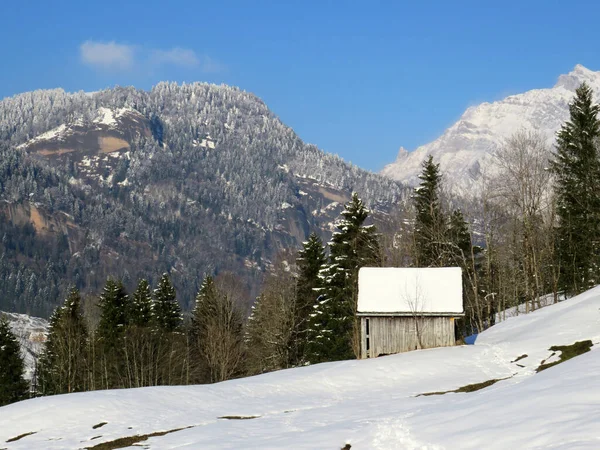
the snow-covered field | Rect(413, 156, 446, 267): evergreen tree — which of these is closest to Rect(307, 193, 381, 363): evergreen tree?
Rect(413, 156, 446, 267): evergreen tree

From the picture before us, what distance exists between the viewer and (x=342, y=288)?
49.8 metres

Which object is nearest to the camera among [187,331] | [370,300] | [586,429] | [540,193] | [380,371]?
[586,429]

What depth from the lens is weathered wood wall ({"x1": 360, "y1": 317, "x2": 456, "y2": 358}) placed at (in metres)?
42.0

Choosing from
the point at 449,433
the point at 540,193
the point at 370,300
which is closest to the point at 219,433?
the point at 449,433

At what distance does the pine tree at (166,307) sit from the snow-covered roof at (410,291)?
2879 cm

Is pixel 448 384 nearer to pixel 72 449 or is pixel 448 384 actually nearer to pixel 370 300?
pixel 370 300

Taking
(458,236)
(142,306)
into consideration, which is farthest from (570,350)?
(142,306)

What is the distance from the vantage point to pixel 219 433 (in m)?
24.6

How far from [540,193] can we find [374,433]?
34865mm

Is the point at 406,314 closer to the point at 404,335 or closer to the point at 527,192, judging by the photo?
the point at 404,335

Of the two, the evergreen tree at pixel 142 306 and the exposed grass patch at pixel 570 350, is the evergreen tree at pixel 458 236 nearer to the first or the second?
the exposed grass patch at pixel 570 350

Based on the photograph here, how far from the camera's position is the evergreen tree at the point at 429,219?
52.0m

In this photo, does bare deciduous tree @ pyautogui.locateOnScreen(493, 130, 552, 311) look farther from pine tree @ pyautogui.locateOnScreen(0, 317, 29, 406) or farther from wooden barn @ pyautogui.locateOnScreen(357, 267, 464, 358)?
pine tree @ pyautogui.locateOnScreen(0, 317, 29, 406)

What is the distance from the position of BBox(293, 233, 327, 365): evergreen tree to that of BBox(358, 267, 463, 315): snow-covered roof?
34.3 ft
